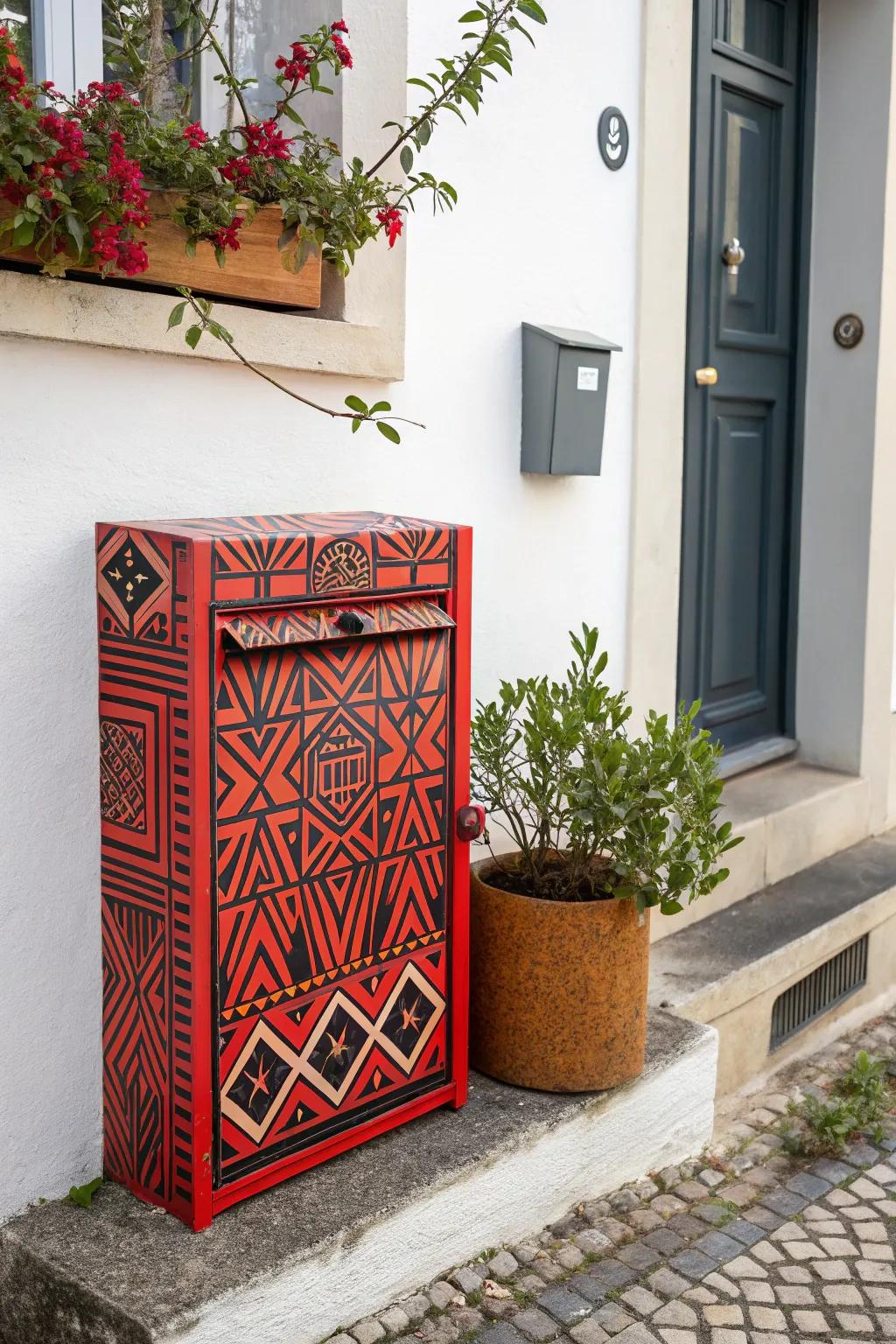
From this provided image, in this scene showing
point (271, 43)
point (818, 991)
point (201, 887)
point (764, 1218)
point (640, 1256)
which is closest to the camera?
point (201, 887)

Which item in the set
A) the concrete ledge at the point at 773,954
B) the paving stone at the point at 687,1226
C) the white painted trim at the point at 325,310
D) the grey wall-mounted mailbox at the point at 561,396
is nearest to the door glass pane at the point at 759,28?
the grey wall-mounted mailbox at the point at 561,396

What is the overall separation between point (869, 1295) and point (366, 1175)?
1.07m

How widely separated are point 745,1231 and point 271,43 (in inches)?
110

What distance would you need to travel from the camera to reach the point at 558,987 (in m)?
2.96

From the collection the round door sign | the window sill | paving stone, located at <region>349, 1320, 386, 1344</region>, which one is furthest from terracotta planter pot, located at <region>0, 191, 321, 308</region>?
paving stone, located at <region>349, 1320, 386, 1344</region>

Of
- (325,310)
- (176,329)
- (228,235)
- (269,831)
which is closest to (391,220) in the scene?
(325,310)

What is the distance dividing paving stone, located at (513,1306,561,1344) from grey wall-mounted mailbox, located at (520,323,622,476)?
186 centimetres

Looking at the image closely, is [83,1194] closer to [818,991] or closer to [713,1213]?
[713,1213]

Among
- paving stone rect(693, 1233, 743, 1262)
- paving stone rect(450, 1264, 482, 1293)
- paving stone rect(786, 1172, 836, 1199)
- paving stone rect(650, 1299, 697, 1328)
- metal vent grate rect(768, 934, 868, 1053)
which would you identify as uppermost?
metal vent grate rect(768, 934, 868, 1053)

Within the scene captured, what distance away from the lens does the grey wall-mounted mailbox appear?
3.35 m

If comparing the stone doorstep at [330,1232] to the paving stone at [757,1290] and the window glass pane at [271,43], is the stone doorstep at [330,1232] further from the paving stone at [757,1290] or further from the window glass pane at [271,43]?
the window glass pane at [271,43]

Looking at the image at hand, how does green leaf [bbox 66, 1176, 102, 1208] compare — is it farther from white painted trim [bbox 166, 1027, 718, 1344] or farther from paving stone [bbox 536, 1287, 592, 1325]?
paving stone [bbox 536, 1287, 592, 1325]

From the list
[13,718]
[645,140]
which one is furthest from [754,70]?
[13,718]

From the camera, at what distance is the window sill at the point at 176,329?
2.32 m
